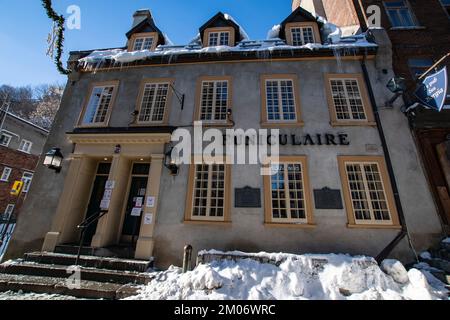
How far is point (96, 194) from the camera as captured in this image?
897 centimetres

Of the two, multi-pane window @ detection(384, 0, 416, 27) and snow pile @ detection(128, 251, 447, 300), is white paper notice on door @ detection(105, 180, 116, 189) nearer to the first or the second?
snow pile @ detection(128, 251, 447, 300)

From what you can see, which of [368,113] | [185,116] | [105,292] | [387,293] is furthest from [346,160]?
[105,292]

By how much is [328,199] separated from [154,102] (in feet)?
28.7

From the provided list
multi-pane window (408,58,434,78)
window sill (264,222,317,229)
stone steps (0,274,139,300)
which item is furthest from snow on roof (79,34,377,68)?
stone steps (0,274,139,300)

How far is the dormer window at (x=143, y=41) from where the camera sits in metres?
11.3

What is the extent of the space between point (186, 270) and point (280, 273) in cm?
283

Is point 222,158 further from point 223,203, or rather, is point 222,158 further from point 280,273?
point 280,273

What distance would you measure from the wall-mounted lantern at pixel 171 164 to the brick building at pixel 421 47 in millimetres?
9796

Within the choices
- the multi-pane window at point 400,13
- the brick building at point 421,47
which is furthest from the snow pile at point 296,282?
the multi-pane window at point 400,13

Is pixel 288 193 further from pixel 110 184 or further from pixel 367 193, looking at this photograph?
pixel 110 184

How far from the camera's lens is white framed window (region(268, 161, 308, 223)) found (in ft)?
23.5

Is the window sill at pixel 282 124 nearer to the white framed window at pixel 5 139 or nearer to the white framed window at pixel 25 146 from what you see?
the white framed window at pixel 5 139

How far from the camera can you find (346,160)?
7.63 meters

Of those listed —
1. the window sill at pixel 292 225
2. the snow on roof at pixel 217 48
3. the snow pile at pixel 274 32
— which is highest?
the snow pile at pixel 274 32
